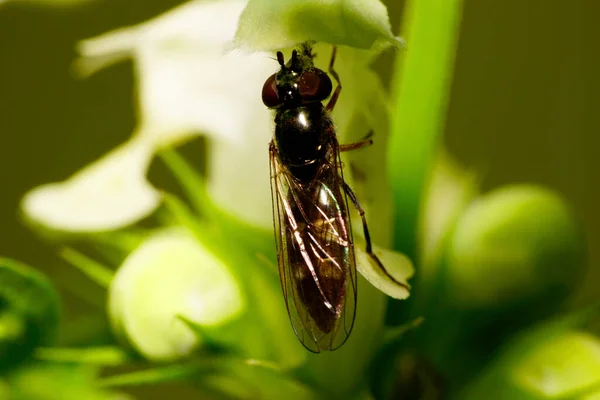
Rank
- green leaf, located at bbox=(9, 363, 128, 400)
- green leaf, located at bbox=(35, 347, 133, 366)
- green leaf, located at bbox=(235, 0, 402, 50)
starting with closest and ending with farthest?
green leaf, located at bbox=(235, 0, 402, 50) → green leaf, located at bbox=(35, 347, 133, 366) → green leaf, located at bbox=(9, 363, 128, 400)

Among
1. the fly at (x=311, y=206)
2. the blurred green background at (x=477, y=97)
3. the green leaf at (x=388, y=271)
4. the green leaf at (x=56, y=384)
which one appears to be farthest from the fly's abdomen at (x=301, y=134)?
the blurred green background at (x=477, y=97)

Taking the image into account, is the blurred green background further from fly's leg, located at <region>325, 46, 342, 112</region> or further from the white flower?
fly's leg, located at <region>325, 46, 342, 112</region>

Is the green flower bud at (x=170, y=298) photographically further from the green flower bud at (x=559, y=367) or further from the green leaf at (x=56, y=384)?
the green flower bud at (x=559, y=367)

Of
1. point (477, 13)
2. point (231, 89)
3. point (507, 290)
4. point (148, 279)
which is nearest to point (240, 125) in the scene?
point (231, 89)

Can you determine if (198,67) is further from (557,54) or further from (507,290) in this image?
(557,54)

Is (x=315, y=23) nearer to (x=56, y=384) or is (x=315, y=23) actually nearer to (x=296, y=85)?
(x=296, y=85)

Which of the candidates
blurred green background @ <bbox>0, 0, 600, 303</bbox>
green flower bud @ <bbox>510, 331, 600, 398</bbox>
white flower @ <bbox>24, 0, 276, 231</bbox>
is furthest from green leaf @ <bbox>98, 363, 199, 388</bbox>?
blurred green background @ <bbox>0, 0, 600, 303</bbox>

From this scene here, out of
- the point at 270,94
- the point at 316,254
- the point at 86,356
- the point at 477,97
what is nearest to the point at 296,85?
the point at 270,94
